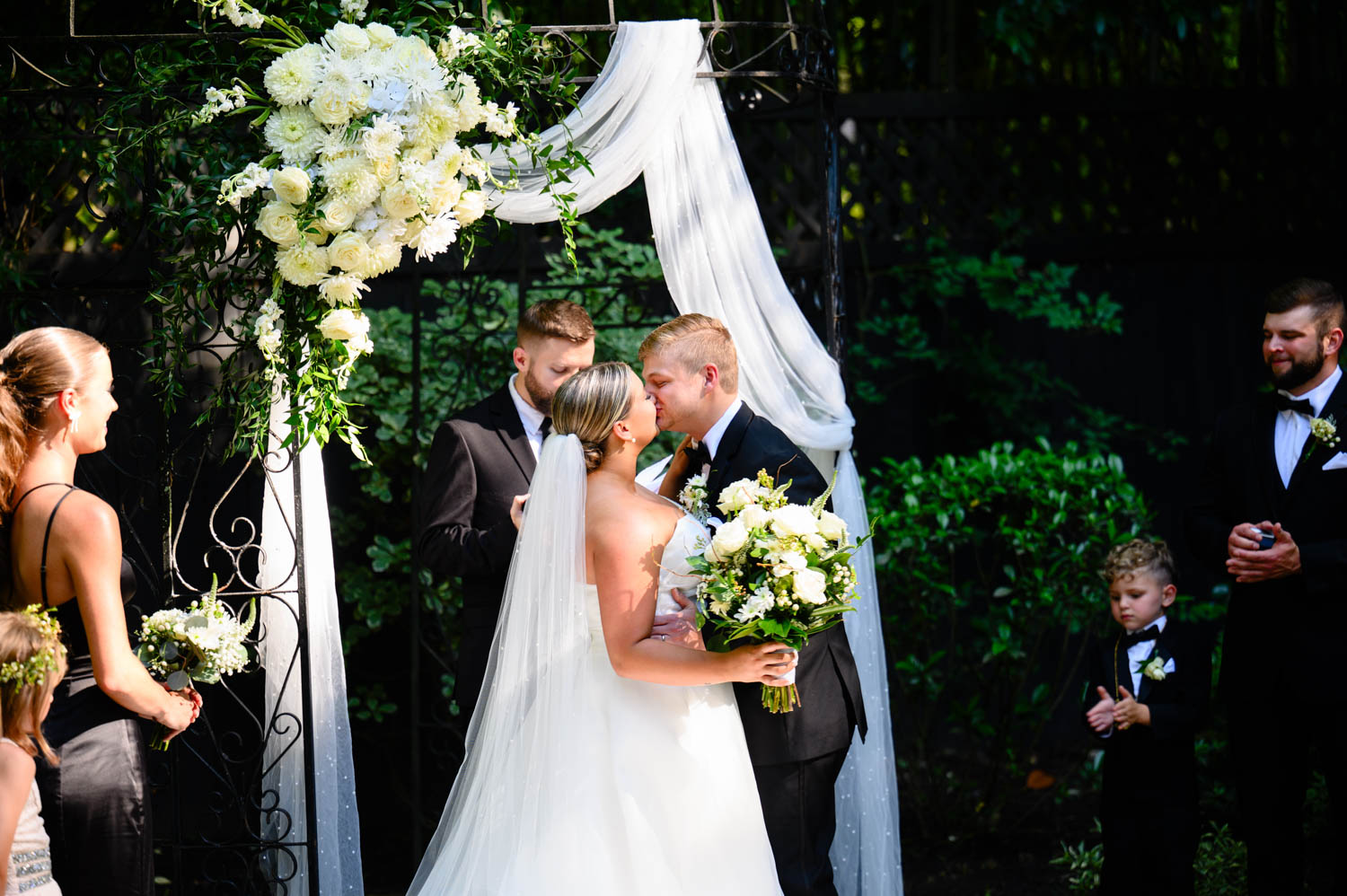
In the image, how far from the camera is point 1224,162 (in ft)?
21.2

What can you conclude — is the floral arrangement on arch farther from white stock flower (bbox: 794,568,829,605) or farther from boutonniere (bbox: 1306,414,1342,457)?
boutonniere (bbox: 1306,414,1342,457)

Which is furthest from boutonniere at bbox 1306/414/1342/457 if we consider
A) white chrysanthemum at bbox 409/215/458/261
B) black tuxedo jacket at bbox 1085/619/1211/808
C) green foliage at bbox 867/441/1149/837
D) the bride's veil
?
white chrysanthemum at bbox 409/215/458/261

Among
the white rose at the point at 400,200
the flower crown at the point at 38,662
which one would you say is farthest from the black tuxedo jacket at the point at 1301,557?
the flower crown at the point at 38,662

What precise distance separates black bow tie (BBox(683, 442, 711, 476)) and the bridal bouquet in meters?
0.60

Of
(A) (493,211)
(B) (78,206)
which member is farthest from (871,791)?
(B) (78,206)

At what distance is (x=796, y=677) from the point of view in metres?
3.47

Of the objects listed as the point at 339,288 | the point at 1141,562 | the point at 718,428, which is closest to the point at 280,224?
the point at 339,288

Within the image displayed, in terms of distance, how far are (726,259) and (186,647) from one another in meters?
2.10

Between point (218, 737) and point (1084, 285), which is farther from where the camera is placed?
point (1084, 285)

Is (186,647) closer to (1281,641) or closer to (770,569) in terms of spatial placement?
(770,569)

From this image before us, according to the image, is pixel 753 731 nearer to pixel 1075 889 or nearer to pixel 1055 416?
pixel 1075 889

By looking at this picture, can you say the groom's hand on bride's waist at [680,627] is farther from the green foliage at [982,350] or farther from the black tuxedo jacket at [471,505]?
the green foliage at [982,350]

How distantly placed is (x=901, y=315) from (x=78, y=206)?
380 centimetres

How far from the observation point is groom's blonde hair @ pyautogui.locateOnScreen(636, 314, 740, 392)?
11.8ft
